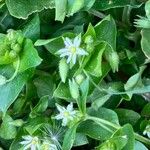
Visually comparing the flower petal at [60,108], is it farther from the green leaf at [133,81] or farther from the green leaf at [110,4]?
the green leaf at [110,4]

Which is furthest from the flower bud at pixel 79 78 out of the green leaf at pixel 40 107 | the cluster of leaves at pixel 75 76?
the green leaf at pixel 40 107

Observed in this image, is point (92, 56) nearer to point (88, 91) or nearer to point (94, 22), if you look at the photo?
point (88, 91)

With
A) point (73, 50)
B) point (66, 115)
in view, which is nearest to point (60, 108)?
point (66, 115)

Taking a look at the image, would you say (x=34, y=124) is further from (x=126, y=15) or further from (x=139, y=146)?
(x=126, y=15)

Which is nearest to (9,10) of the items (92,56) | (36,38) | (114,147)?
(36,38)

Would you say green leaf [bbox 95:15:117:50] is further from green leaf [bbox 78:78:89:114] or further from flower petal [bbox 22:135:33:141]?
flower petal [bbox 22:135:33:141]

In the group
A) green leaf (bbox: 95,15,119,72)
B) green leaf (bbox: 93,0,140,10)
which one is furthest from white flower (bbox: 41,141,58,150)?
green leaf (bbox: 93,0,140,10)
